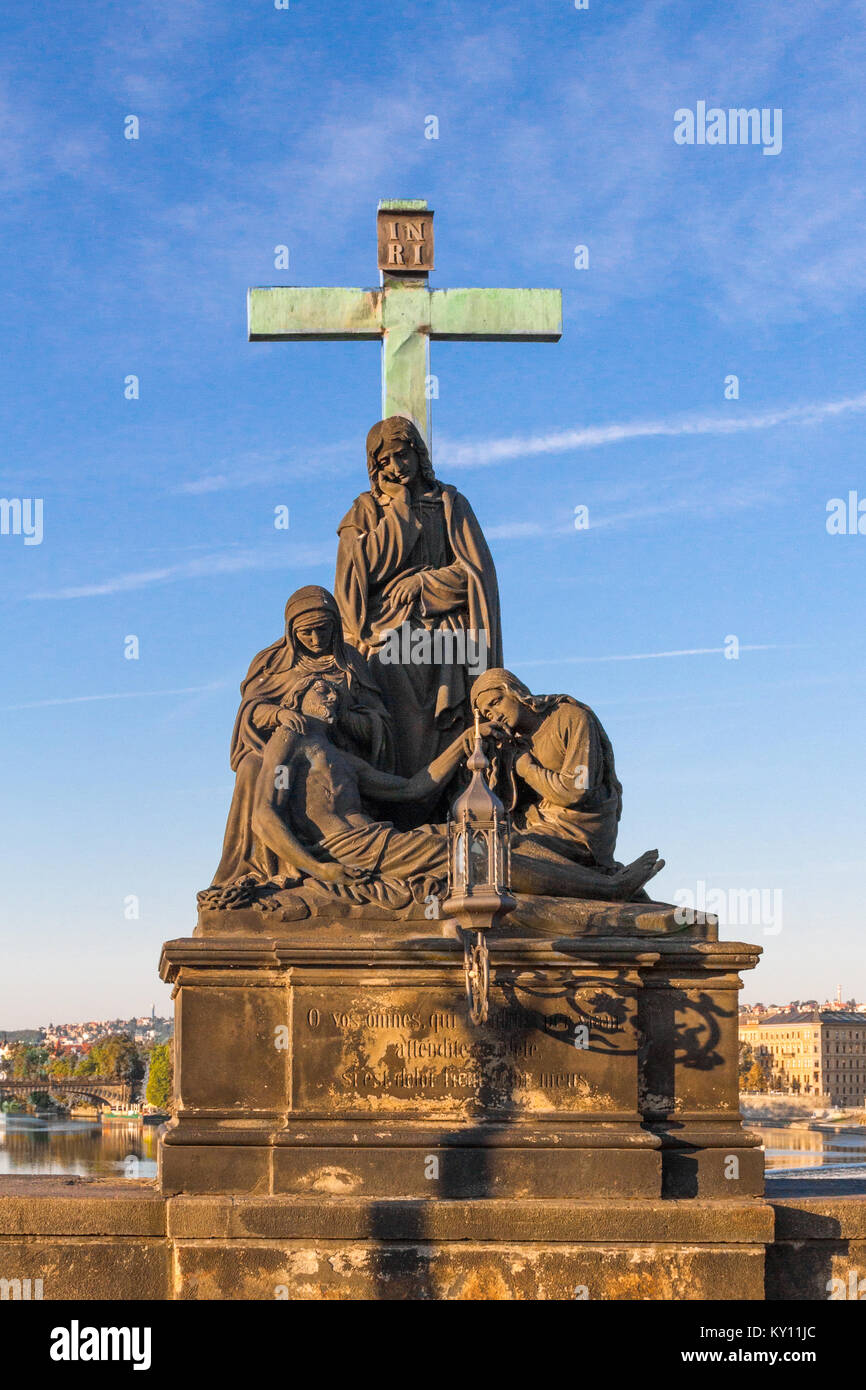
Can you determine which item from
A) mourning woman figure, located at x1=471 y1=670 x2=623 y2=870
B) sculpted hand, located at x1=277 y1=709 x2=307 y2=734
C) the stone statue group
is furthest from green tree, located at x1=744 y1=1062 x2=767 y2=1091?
sculpted hand, located at x1=277 y1=709 x2=307 y2=734

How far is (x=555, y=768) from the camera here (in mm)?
9836

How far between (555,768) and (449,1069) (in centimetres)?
195

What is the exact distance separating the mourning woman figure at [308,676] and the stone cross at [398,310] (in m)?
3.07

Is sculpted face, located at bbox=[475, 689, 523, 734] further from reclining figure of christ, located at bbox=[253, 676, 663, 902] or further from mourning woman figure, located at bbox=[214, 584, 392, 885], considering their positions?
mourning woman figure, located at bbox=[214, 584, 392, 885]

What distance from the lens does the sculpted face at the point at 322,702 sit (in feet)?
32.4

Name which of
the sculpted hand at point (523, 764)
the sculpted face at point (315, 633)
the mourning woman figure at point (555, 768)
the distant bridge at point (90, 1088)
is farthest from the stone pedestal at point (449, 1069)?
the distant bridge at point (90, 1088)

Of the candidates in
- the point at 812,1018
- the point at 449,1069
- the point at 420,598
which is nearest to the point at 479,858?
the point at 449,1069

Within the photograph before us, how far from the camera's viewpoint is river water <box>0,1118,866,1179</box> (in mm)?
61281

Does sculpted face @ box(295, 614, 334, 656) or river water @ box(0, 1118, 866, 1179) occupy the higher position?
sculpted face @ box(295, 614, 334, 656)

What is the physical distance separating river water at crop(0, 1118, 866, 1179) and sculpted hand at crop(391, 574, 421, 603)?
37898 millimetres

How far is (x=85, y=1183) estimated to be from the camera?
31.6 feet

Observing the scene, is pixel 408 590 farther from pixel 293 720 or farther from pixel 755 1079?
pixel 755 1079

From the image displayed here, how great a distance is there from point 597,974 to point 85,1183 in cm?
316
